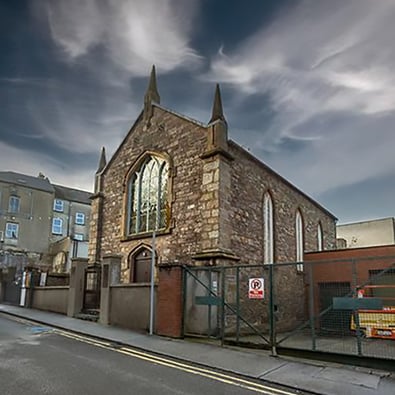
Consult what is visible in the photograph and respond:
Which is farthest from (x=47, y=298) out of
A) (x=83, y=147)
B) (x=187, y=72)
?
(x=187, y=72)

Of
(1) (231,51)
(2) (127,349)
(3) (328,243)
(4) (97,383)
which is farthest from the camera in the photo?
(3) (328,243)

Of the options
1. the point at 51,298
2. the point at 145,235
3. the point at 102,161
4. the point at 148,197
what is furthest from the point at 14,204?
the point at 145,235

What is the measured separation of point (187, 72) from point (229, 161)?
12.5ft

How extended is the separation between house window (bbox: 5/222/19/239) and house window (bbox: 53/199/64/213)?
497cm

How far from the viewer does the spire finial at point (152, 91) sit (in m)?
19.9

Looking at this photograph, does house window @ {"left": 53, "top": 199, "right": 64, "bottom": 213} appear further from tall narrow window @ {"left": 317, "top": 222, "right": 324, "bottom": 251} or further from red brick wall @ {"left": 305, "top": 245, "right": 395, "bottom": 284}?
red brick wall @ {"left": 305, "top": 245, "right": 395, "bottom": 284}

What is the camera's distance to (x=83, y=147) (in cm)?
1856

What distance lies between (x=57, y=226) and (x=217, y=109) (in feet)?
111

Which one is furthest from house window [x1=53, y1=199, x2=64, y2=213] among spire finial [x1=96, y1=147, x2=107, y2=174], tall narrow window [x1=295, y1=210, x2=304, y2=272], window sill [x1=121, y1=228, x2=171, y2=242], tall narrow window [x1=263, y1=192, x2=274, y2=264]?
tall narrow window [x1=263, y1=192, x2=274, y2=264]

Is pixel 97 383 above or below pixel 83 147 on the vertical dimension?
below

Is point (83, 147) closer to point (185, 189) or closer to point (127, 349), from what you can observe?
point (185, 189)

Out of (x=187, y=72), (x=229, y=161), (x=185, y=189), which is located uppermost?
(x=187, y=72)

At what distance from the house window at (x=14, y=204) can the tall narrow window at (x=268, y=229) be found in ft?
102

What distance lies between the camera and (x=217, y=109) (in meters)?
16.3
